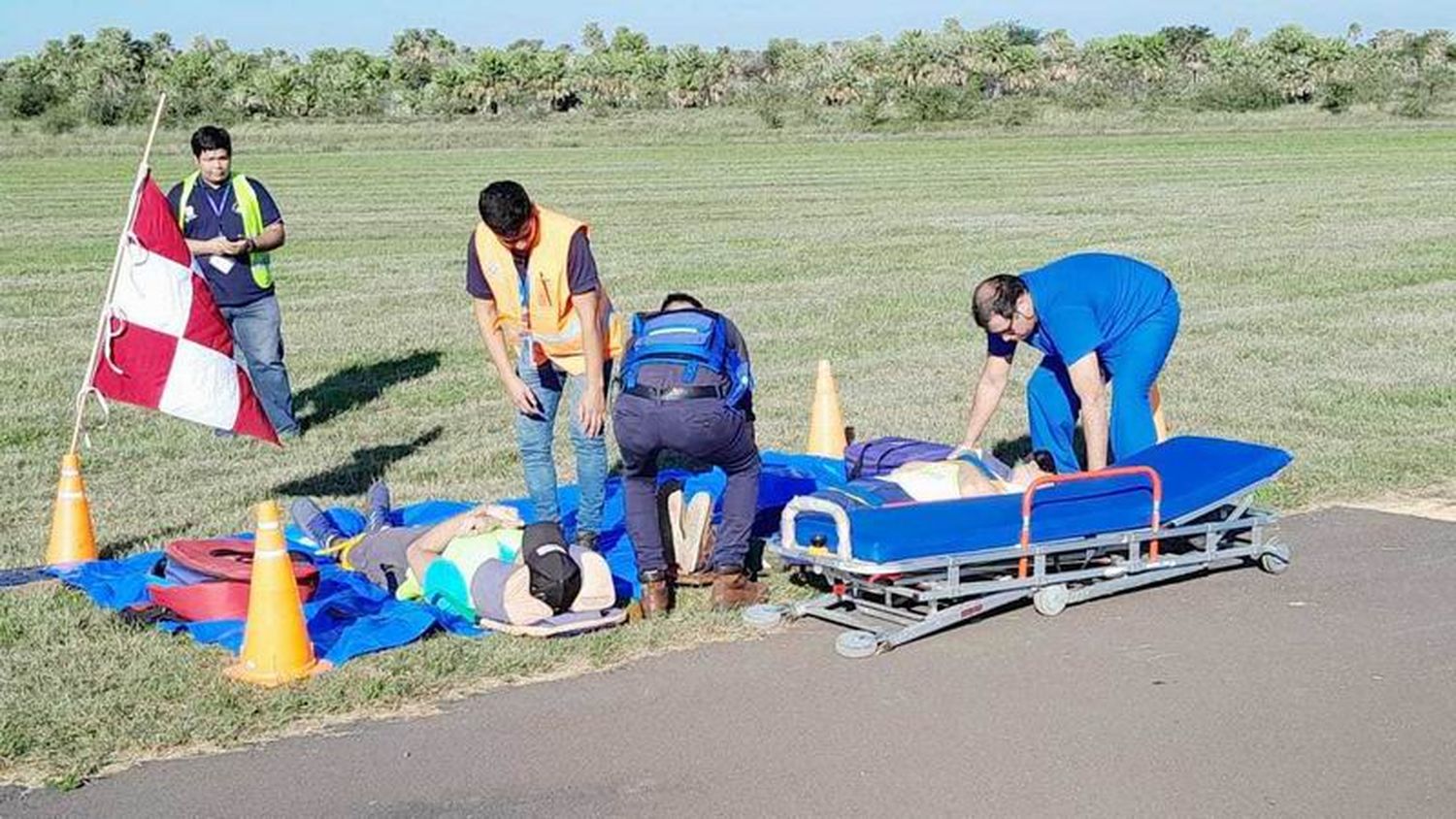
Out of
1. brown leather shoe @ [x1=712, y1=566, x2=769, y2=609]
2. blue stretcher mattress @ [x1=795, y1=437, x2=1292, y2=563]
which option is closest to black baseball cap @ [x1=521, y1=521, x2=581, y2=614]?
brown leather shoe @ [x1=712, y1=566, x2=769, y2=609]

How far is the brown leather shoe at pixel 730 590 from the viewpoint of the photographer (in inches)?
289

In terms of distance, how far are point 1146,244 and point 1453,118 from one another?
1692 inches

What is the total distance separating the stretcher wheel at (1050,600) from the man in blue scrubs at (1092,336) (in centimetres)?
108

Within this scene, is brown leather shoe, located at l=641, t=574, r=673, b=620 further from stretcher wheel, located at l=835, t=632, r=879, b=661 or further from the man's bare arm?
the man's bare arm

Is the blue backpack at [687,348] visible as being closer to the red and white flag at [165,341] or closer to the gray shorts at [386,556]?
the gray shorts at [386,556]

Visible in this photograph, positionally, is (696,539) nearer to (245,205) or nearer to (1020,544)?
(1020,544)

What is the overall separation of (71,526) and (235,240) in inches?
131

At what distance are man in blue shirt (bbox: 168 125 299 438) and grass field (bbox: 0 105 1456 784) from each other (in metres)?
0.70

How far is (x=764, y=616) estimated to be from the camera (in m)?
7.10

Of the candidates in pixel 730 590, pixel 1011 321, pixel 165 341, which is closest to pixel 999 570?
pixel 730 590

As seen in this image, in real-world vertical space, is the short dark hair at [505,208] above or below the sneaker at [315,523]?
above

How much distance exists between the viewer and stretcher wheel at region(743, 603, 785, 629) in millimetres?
7090

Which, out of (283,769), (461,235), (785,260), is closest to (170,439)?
(283,769)

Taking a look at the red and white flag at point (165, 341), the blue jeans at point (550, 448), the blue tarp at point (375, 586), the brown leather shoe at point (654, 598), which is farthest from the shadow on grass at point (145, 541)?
the brown leather shoe at point (654, 598)
